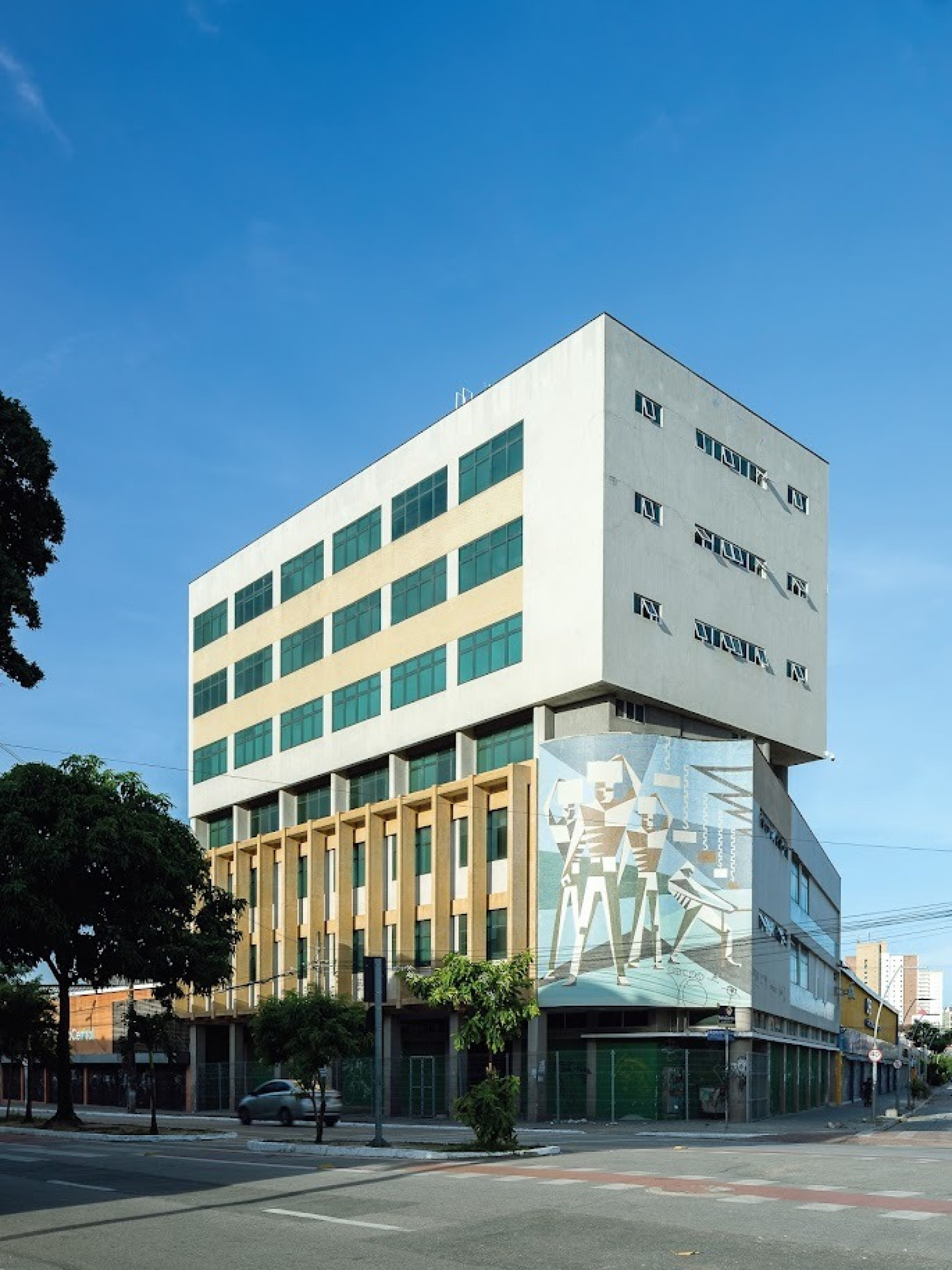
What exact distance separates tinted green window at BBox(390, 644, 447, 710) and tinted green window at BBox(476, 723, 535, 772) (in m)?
3.35

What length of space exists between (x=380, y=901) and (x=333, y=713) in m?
10.7

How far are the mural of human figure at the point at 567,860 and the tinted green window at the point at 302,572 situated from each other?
2426 centimetres

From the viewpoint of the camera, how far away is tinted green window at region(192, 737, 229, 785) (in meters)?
83.3

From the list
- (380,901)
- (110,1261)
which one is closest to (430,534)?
(380,901)

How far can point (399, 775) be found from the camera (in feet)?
220

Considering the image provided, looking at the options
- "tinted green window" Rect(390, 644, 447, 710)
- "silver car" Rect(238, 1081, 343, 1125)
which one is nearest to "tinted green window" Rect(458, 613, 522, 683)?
"tinted green window" Rect(390, 644, 447, 710)

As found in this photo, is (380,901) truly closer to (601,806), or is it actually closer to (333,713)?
(333,713)

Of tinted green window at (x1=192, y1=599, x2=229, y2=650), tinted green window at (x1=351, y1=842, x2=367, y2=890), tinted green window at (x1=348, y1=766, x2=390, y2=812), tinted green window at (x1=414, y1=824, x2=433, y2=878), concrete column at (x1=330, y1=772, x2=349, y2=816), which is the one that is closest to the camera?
tinted green window at (x1=414, y1=824, x2=433, y2=878)

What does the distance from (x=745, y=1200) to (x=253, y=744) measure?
204ft

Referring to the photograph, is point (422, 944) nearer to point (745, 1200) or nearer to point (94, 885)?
point (94, 885)

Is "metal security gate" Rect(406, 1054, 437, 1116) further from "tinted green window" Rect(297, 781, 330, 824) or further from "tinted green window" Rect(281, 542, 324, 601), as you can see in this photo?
"tinted green window" Rect(281, 542, 324, 601)

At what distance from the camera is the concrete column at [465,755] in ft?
205

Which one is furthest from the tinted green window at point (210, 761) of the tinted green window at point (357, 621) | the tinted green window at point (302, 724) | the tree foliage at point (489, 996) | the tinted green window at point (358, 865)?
the tree foliage at point (489, 996)

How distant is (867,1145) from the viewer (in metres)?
39.8
